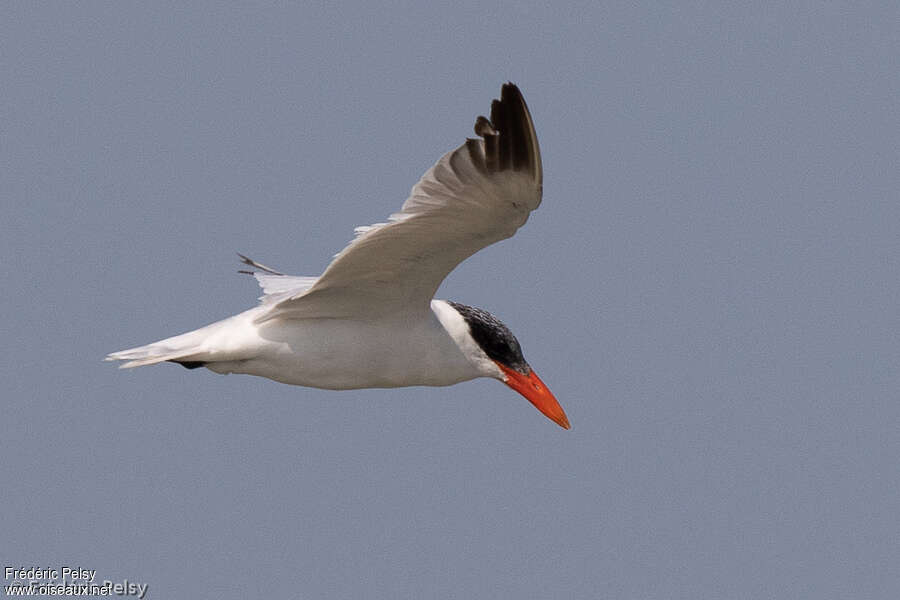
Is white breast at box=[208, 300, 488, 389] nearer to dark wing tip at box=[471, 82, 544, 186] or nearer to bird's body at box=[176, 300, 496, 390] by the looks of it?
bird's body at box=[176, 300, 496, 390]

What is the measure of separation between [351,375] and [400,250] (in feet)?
3.61

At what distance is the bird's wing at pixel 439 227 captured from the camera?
675 centimetres

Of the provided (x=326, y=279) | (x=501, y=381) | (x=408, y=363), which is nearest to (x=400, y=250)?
(x=326, y=279)

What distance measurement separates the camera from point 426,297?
320 inches

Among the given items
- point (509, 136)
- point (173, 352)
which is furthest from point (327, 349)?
point (509, 136)

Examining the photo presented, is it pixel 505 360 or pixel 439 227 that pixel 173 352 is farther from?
pixel 505 360

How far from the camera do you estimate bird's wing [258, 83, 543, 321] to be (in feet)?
22.1

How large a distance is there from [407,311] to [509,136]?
1.85 metres

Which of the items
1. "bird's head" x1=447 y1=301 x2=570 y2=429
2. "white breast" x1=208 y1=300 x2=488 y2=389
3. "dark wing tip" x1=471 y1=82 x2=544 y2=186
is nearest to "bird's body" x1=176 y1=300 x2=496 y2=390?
"white breast" x1=208 y1=300 x2=488 y2=389

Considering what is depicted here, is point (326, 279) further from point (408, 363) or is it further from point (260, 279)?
point (260, 279)

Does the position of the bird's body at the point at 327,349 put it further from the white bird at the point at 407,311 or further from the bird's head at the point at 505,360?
the bird's head at the point at 505,360

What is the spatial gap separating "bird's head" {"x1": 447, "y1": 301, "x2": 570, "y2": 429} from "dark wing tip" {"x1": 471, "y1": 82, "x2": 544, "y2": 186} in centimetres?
199

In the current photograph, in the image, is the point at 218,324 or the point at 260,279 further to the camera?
the point at 260,279

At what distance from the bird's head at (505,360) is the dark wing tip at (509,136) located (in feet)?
6.52
